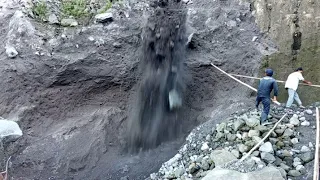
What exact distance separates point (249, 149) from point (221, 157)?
Answer: 486 mm

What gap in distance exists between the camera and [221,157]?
5.90 meters

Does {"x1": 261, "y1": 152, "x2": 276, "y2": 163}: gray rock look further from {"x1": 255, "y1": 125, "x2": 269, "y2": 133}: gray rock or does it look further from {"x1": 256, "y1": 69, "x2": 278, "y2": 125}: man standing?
{"x1": 256, "y1": 69, "x2": 278, "y2": 125}: man standing

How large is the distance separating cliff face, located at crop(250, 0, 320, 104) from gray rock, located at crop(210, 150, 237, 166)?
9.35 feet

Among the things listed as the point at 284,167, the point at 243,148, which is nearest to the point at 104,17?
the point at 243,148

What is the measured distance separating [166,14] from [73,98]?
11.6ft

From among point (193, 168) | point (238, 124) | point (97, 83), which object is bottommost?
point (193, 168)

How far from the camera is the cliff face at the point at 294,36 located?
803cm

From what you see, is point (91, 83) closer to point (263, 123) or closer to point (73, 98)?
point (73, 98)

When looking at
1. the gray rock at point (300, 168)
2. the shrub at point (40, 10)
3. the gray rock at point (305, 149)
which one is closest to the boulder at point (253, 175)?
the gray rock at point (300, 168)

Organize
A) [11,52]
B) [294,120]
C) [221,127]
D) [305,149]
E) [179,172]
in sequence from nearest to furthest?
[305,149] → [179,172] → [294,120] → [221,127] → [11,52]

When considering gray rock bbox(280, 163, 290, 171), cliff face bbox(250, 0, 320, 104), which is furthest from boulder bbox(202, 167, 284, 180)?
cliff face bbox(250, 0, 320, 104)

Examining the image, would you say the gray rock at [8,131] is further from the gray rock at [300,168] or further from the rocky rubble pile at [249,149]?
the gray rock at [300,168]

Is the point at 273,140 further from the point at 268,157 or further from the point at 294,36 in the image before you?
the point at 294,36

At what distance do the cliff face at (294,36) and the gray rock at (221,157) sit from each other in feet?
9.35
